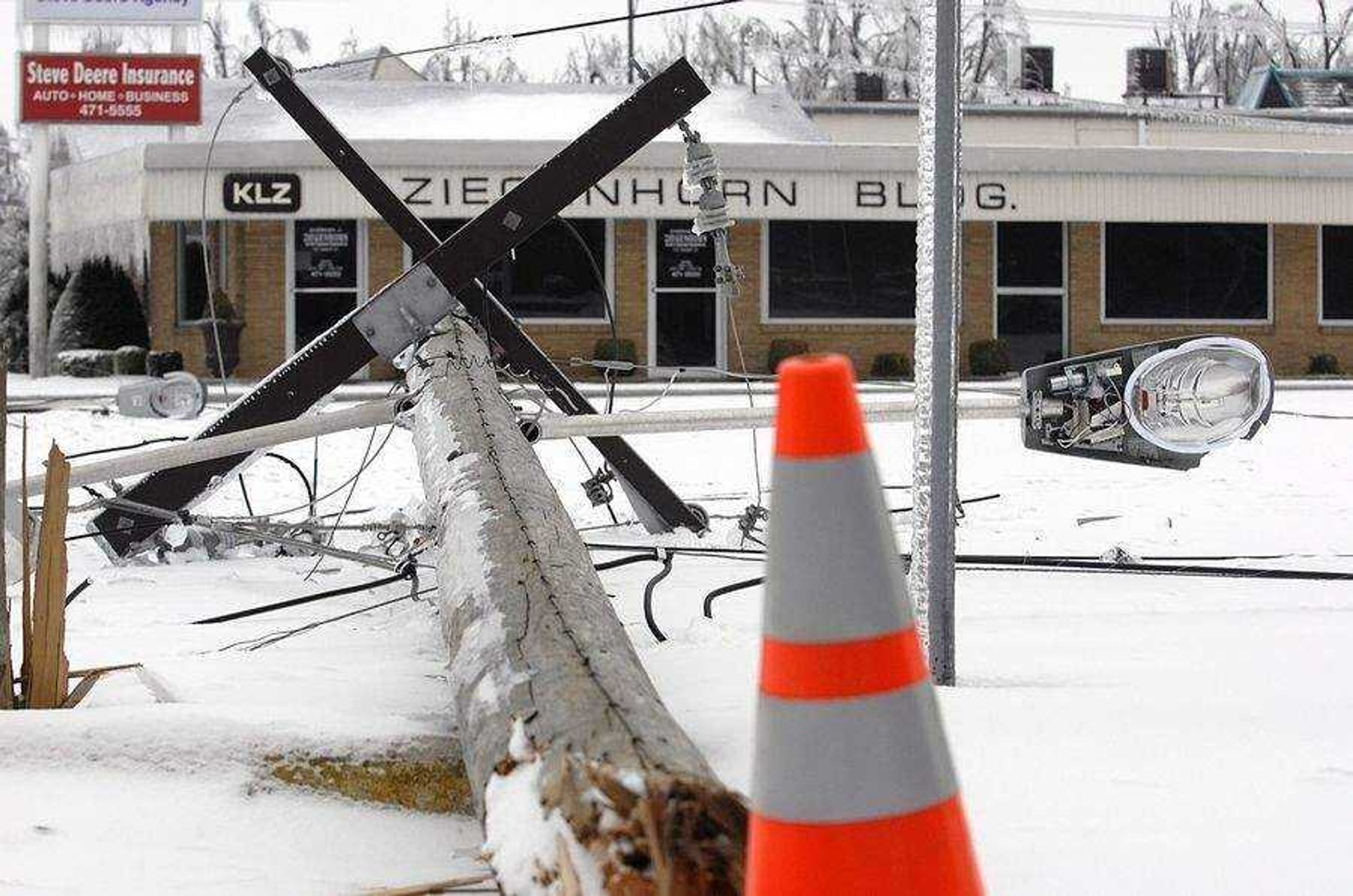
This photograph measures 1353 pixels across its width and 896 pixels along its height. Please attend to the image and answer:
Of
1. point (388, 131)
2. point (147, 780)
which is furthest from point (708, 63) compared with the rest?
point (147, 780)

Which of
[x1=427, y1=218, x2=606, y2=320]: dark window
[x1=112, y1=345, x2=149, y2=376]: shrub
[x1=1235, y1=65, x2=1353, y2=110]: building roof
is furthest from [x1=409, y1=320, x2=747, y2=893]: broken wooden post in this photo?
[x1=1235, y1=65, x2=1353, y2=110]: building roof

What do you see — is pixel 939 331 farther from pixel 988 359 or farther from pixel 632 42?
pixel 988 359

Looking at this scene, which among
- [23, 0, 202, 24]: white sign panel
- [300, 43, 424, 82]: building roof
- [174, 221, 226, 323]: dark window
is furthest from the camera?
[300, 43, 424, 82]: building roof

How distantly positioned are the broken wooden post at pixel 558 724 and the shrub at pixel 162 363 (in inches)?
866

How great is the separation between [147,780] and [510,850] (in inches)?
47.4

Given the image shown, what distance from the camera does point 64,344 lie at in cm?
2903

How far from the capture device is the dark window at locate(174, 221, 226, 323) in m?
A: 26.6

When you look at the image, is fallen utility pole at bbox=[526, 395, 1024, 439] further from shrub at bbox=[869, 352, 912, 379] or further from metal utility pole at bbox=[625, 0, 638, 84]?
shrub at bbox=[869, 352, 912, 379]

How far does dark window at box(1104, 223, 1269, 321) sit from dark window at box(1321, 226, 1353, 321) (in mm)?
1241

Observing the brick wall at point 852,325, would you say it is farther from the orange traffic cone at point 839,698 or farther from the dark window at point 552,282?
the orange traffic cone at point 839,698

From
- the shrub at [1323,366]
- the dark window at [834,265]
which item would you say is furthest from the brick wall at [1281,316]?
the dark window at [834,265]

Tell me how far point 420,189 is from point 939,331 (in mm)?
21601

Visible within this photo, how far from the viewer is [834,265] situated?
26797 millimetres

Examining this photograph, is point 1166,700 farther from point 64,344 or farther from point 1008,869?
point 64,344
